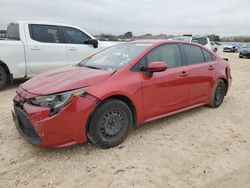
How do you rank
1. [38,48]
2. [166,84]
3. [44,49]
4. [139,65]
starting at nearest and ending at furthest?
1. [139,65]
2. [166,84]
3. [38,48]
4. [44,49]

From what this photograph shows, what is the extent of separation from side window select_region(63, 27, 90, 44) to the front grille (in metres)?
4.50

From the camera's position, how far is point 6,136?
13.1 feet

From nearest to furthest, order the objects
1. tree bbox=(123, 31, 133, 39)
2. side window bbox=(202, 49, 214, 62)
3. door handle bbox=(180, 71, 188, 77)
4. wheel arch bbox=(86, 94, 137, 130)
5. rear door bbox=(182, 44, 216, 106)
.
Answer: wheel arch bbox=(86, 94, 137, 130) → door handle bbox=(180, 71, 188, 77) → rear door bbox=(182, 44, 216, 106) → side window bbox=(202, 49, 214, 62) → tree bbox=(123, 31, 133, 39)

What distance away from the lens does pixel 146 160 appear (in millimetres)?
3371

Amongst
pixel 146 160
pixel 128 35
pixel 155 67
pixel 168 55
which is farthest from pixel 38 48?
pixel 128 35

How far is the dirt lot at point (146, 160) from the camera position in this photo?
Result: 2941 millimetres

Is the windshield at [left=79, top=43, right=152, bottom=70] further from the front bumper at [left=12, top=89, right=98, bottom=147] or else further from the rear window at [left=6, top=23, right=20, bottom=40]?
the rear window at [left=6, top=23, right=20, bottom=40]

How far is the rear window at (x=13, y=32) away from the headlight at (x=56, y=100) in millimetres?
4501

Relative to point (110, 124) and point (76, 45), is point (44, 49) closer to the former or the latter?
point (76, 45)

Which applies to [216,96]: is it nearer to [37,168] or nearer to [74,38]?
[37,168]

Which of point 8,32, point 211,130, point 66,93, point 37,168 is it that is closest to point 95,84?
point 66,93

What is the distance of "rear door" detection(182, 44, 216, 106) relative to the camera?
15.8 feet

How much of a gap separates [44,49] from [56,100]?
4402 mm

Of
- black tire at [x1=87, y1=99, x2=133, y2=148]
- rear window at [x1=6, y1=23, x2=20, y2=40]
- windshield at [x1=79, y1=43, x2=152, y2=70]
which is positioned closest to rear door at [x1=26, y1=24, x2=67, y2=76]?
rear window at [x1=6, y1=23, x2=20, y2=40]
